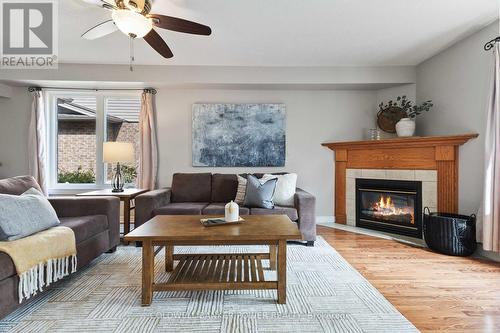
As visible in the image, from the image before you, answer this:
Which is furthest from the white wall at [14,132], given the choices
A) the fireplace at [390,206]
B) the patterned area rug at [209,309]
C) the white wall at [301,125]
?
the fireplace at [390,206]

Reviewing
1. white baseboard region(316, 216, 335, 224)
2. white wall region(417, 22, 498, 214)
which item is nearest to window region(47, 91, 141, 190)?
white baseboard region(316, 216, 335, 224)

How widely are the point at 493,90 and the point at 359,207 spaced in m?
2.18

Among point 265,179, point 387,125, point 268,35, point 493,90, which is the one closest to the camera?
point 493,90

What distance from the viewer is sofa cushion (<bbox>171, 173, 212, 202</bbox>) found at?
12.7 feet

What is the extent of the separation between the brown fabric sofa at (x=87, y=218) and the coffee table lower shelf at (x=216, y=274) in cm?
79

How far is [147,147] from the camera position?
4.20 metres

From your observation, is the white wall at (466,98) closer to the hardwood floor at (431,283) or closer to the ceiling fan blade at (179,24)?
the hardwood floor at (431,283)

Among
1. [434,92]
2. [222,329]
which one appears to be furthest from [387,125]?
[222,329]

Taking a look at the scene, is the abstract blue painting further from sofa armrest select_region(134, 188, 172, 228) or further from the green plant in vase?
the green plant in vase

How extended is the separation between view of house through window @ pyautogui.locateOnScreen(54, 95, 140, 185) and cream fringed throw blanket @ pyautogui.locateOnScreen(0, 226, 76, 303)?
7.79 feet

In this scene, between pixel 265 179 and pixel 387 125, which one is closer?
pixel 265 179

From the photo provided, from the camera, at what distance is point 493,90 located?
2.69 metres

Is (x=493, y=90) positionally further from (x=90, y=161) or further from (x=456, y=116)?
(x=90, y=161)

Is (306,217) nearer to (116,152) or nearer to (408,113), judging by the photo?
(408,113)
